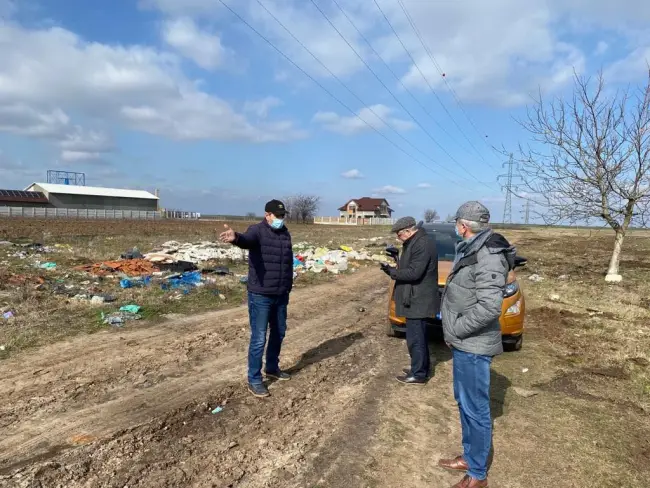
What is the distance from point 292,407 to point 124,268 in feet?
30.0

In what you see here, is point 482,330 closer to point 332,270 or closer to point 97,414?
point 97,414

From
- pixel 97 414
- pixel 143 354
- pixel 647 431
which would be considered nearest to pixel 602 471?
pixel 647 431

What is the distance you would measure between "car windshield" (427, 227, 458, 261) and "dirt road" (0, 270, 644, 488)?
192 centimetres

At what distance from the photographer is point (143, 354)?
5492mm

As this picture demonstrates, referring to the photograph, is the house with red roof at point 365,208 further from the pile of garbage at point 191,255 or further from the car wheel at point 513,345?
the car wheel at point 513,345

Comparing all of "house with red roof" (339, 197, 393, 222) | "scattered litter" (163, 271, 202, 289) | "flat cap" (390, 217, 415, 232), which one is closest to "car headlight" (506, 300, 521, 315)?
"flat cap" (390, 217, 415, 232)

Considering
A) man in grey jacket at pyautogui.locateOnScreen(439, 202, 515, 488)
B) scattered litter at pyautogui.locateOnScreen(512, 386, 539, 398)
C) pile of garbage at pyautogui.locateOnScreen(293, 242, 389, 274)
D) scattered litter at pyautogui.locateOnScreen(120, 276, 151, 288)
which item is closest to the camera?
man in grey jacket at pyautogui.locateOnScreen(439, 202, 515, 488)

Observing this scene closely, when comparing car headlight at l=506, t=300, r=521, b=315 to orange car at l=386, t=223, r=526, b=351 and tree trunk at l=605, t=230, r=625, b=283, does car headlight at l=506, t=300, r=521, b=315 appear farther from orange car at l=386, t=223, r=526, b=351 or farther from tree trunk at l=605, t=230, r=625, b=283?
tree trunk at l=605, t=230, r=625, b=283

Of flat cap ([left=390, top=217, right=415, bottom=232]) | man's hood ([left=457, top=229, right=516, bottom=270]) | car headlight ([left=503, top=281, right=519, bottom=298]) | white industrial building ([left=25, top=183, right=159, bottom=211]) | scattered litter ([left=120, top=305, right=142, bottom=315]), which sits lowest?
scattered litter ([left=120, top=305, right=142, bottom=315])

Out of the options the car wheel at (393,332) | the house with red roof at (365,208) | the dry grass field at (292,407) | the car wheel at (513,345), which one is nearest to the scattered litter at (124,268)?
the dry grass field at (292,407)

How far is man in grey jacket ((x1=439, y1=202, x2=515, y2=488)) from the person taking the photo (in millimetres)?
2811

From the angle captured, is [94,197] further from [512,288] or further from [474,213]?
[474,213]

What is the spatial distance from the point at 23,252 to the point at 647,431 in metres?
17.3

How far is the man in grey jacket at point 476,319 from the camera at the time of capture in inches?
111
